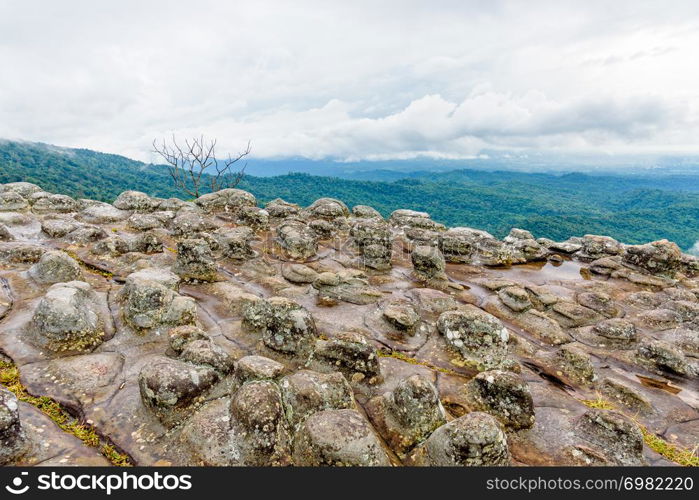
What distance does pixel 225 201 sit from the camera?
21.6 meters

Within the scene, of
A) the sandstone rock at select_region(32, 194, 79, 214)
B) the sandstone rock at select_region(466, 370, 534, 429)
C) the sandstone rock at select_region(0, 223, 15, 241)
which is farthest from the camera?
the sandstone rock at select_region(32, 194, 79, 214)

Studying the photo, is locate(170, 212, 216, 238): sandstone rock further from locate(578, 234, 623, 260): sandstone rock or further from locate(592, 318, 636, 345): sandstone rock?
locate(578, 234, 623, 260): sandstone rock

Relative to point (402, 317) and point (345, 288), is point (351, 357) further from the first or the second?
point (345, 288)

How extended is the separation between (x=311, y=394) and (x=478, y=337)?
4.81 metres

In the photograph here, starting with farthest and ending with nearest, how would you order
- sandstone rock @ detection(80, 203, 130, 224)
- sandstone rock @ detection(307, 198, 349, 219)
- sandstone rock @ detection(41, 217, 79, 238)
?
sandstone rock @ detection(307, 198, 349, 219)
sandstone rock @ detection(80, 203, 130, 224)
sandstone rock @ detection(41, 217, 79, 238)

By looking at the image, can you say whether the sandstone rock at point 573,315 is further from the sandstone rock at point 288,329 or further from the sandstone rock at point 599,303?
the sandstone rock at point 288,329

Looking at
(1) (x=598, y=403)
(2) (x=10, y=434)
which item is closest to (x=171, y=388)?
(2) (x=10, y=434)

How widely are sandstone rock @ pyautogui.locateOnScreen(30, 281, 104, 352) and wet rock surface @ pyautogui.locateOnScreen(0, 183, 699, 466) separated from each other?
35mm

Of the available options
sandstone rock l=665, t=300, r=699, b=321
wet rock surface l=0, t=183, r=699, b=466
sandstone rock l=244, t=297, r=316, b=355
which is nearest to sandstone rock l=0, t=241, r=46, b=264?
wet rock surface l=0, t=183, r=699, b=466

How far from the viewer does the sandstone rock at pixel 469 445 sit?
17.8ft

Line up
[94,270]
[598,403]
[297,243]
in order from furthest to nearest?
[297,243] < [94,270] < [598,403]

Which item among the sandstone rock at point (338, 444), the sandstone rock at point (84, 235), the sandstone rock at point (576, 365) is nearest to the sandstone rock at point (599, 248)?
the sandstone rock at point (576, 365)

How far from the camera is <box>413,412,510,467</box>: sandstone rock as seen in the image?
17.8ft

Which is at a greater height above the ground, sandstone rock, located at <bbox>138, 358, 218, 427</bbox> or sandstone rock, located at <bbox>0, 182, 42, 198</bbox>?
sandstone rock, located at <bbox>0, 182, 42, 198</bbox>
